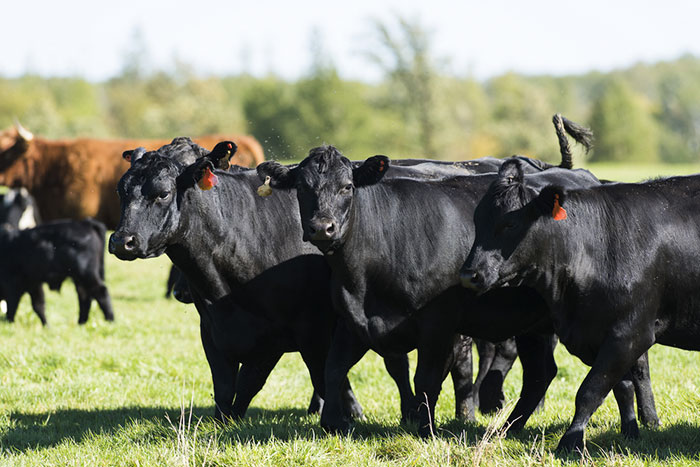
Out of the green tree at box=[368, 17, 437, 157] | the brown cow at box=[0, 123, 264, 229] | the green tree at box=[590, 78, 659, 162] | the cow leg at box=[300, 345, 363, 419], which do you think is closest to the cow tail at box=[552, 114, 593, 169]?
the cow leg at box=[300, 345, 363, 419]

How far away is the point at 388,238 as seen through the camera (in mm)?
5371

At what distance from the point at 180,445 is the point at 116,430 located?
4.29 feet

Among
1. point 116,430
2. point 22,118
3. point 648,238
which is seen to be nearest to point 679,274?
point 648,238

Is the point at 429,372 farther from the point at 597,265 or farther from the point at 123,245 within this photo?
the point at 123,245

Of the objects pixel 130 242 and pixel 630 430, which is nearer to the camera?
pixel 130 242

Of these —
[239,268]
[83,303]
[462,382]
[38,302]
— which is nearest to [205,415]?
[239,268]

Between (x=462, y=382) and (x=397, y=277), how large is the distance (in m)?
1.41

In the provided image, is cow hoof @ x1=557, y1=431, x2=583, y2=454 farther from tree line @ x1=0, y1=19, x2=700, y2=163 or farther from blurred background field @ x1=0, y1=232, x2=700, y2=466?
tree line @ x1=0, y1=19, x2=700, y2=163

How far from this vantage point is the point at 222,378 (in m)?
5.97

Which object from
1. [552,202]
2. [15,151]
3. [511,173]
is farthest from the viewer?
[15,151]

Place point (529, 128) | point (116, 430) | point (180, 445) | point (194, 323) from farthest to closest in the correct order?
1. point (529, 128)
2. point (194, 323)
3. point (116, 430)
4. point (180, 445)

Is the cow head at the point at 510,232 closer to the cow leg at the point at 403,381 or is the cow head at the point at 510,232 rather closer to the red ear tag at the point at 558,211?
the red ear tag at the point at 558,211

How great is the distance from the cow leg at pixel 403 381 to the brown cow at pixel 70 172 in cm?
927

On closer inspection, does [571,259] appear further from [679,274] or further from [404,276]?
[404,276]
